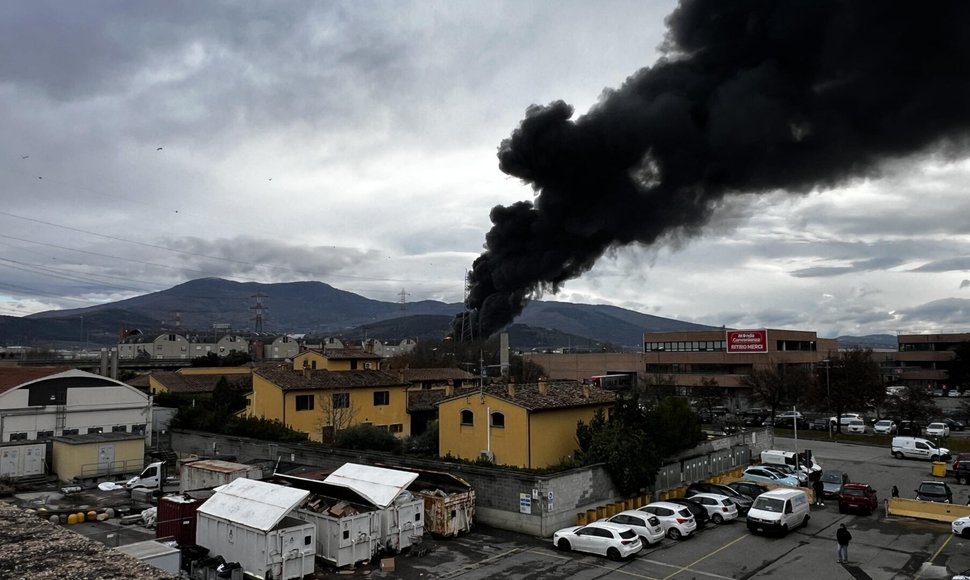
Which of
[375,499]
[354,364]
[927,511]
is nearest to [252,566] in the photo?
[375,499]

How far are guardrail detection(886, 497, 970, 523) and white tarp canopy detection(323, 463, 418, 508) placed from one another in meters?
20.3

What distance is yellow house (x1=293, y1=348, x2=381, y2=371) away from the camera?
46.3 m

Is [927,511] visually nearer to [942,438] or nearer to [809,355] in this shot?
[942,438]

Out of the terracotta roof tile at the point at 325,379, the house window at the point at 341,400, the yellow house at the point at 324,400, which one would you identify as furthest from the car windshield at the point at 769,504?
the house window at the point at 341,400

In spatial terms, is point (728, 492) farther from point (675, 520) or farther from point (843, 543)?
point (843, 543)

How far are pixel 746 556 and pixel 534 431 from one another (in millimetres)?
10516

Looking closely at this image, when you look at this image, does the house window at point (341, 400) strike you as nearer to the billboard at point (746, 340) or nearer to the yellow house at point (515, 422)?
the yellow house at point (515, 422)

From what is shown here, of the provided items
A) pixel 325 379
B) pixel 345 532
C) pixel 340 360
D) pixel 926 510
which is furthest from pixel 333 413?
pixel 926 510

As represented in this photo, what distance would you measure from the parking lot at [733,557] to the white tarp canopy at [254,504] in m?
3.60

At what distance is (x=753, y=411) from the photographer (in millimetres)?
75062

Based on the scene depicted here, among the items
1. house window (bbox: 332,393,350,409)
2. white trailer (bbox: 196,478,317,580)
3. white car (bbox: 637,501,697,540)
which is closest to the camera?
white trailer (bbox: 196,478,317,580)

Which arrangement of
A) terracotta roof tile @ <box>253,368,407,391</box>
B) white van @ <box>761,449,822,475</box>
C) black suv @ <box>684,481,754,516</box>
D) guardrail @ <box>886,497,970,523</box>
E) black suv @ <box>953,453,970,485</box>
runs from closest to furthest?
guardrail @ <box>886,497,970,523</box>, black suv @ <box>684,481,754,516</box>, black suv @ <box>953,453,970,485</box>, white van @ <box>761,449,822,475</box>, terracotta roof tile @ <box>253,368,407,391</box>

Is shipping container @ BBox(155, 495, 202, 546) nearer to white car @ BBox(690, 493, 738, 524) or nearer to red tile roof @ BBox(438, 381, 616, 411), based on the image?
red tile roof @ BBox(438, 381, 616, 411)

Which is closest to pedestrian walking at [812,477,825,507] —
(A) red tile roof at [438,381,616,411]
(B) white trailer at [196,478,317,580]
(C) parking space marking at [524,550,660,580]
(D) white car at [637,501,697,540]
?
(D) white car at [637,501,697,540]
